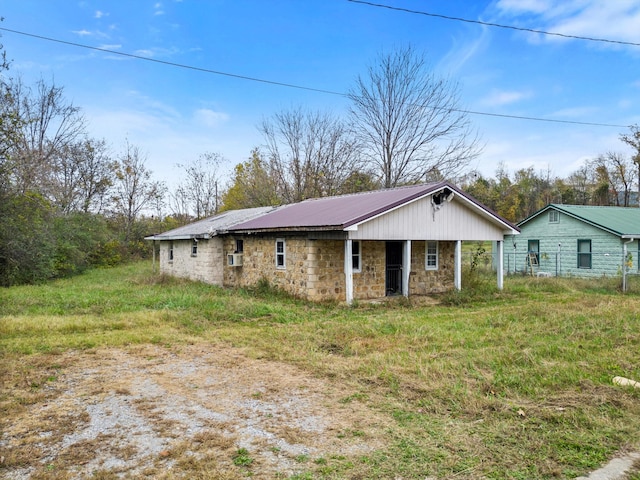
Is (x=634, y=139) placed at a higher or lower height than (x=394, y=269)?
higher

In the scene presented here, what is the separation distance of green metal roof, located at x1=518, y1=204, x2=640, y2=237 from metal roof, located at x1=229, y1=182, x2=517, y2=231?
7980 millimetres

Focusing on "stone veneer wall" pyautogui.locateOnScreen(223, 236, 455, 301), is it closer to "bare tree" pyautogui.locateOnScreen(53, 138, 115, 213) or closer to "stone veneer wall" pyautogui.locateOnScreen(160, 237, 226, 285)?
"stone veneer wall" pyautogui.locateOnScreen(160, 237, 226, 285)

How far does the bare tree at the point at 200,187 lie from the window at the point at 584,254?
29023 mm

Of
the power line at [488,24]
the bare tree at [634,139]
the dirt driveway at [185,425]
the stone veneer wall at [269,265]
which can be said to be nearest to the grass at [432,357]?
the dirt driveway at [185,425]

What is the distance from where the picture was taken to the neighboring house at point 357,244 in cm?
1359

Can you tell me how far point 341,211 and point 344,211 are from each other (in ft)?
0.61

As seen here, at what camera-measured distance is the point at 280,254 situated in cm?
1539

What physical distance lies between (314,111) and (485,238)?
2024 cm

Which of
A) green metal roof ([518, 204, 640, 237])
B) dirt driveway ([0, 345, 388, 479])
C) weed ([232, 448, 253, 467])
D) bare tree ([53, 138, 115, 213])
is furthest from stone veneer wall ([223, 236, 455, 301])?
bare tree ([53, 138, 115, 213])

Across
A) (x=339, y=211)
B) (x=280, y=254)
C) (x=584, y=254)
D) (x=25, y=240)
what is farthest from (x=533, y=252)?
(x=25, y=240)

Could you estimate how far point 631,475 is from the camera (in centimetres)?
365

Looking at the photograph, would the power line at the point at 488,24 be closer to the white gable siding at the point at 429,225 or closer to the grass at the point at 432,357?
the white gable siding at the point at 429,225

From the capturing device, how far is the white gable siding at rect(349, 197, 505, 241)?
44.3 ft

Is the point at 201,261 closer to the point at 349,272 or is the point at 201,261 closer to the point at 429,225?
the point at 349,272
